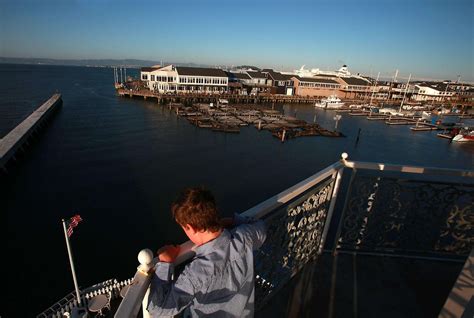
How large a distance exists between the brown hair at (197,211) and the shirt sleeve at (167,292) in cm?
21

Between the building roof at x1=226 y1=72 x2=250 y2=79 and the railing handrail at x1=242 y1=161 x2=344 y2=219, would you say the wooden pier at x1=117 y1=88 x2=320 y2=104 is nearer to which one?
the building roof at x1=226 y1=72 x2=250 y2=79

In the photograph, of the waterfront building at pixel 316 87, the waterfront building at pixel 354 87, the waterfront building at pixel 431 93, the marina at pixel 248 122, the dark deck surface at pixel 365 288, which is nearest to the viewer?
the dark deck surface at pixel 365 288

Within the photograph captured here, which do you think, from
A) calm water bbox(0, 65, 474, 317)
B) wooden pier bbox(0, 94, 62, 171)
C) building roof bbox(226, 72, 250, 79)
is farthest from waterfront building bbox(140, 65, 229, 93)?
wooden pier bbox(0, 94, 62, 171)

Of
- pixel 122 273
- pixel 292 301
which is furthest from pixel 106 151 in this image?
pixel 292 301

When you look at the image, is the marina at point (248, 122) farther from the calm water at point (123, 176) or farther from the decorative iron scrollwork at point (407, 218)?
the decorative iron scrollwork at point (407, 218)

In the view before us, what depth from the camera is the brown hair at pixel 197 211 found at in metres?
1.27

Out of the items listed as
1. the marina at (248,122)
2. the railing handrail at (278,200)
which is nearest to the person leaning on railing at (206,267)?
the railing handrail at (278,200)

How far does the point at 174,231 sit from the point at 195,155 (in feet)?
39.4

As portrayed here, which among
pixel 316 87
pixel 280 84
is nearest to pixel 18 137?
pixel 280 84

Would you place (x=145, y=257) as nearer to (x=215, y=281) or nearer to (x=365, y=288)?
(x=215, y=281)

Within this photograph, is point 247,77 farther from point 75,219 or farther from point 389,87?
point 75,219

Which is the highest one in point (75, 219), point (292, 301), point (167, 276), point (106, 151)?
point (167, 276)

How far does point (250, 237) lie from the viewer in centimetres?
144

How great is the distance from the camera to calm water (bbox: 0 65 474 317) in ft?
32.8
